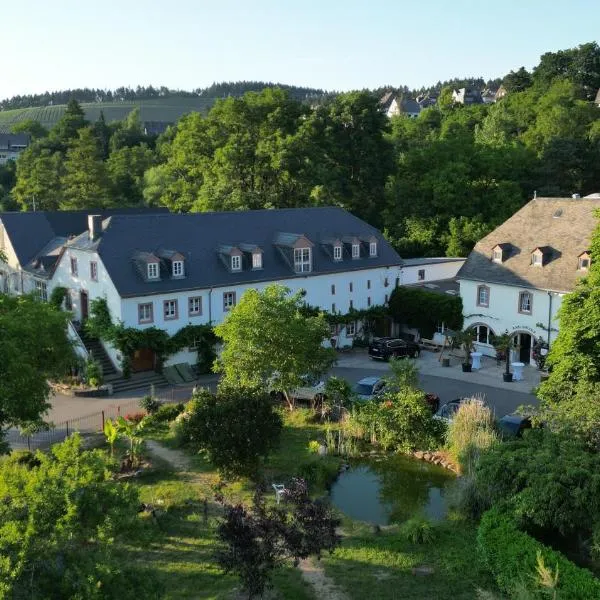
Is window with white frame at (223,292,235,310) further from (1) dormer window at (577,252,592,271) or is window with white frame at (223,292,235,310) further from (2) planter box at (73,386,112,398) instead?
(1) dormer window at (577,252,592,271)

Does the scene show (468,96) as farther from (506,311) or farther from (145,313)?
(145,313)

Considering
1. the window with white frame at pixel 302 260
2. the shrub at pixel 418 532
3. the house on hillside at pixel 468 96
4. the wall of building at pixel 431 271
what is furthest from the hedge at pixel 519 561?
the house on hillside at pixel 468 96

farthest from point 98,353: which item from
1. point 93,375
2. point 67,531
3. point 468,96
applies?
point 468,96

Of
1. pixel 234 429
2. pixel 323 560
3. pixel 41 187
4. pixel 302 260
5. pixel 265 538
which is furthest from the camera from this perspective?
pixel 41 187

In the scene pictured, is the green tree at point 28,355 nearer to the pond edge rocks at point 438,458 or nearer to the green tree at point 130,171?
the pond edge rocks at point 438,458

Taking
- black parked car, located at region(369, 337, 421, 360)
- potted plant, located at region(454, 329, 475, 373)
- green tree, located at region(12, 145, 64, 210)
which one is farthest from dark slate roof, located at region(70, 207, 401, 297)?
green tree, located at region(12, 145, 64, 210)

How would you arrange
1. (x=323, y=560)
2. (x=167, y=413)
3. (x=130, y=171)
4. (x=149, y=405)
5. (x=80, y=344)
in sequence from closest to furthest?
(x=323, y=560) → (x=167, y=413) → (x=149, y=405) → (x=80, y=344) → (x=130, y=171)

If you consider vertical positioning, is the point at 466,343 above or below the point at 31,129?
below
